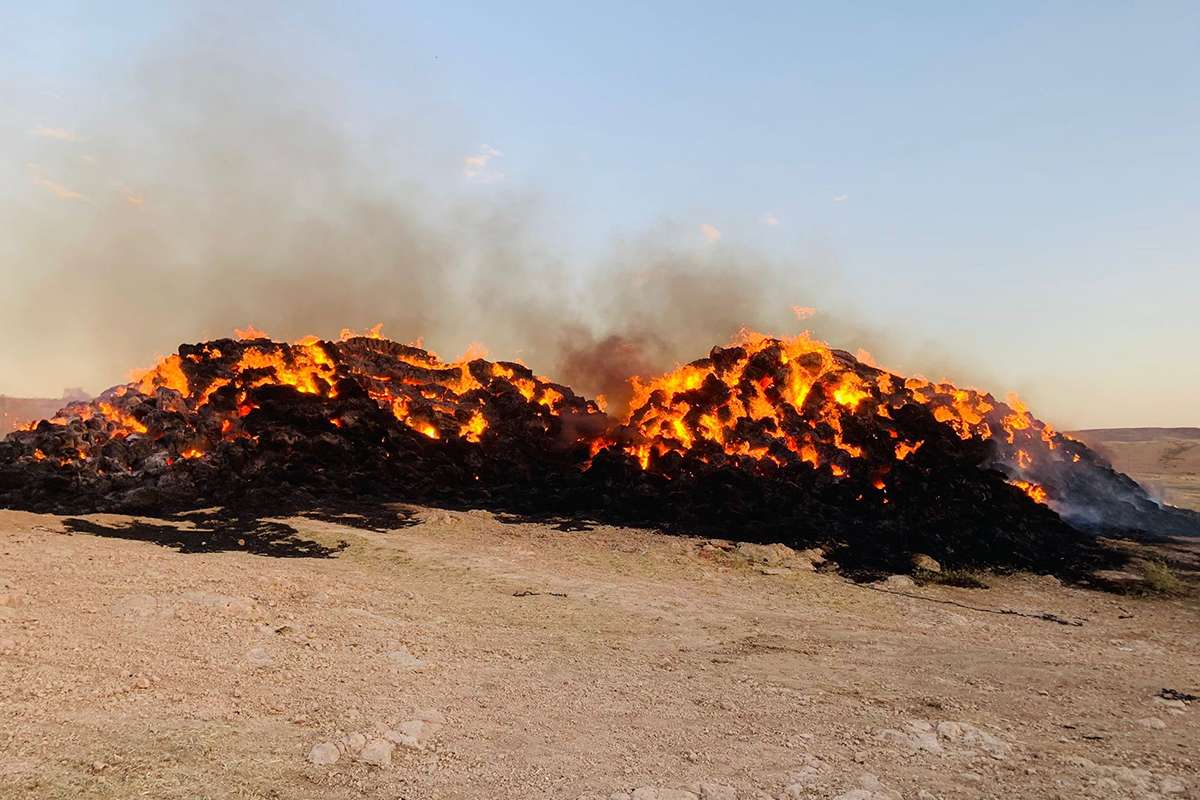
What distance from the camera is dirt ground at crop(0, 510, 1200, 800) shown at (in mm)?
7730

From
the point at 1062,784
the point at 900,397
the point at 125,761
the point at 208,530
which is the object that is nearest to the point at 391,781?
the point at 125,761

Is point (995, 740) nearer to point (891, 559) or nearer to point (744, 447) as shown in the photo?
point (891, 559)

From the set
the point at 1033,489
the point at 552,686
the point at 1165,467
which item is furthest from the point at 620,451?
the point at 1165,467

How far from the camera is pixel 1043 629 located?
49.0 ft

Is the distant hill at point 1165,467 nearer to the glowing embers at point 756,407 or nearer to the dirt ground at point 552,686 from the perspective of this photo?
the glowing embers at point 756,407

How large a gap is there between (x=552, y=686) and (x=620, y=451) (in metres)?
19.0

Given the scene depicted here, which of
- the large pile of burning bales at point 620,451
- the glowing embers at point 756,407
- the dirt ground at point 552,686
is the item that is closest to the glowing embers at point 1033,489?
the large pile of burning bales at point 620,451

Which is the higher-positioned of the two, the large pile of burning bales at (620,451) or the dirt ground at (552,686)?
the large pile of burning bales at (620,451)

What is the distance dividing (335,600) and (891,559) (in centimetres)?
1638

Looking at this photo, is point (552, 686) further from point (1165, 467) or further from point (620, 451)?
point (1165, 467)

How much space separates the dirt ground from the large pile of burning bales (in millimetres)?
Result: 6751

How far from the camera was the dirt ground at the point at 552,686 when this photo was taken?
7.73 m

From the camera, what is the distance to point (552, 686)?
10.5 metres

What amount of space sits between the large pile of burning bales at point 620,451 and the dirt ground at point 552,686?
675 cm
